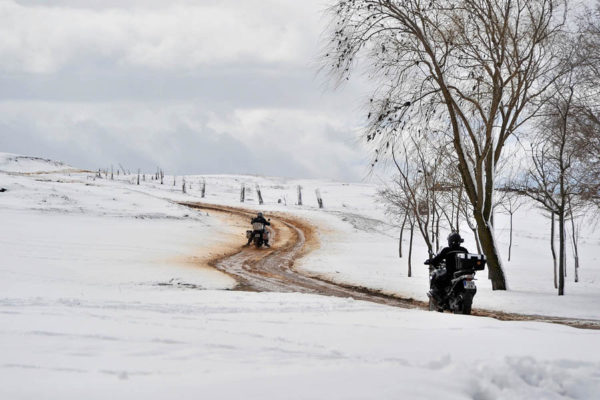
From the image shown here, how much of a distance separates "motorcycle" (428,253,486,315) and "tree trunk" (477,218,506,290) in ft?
21.4

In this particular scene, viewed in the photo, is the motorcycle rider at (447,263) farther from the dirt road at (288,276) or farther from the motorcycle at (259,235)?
the motorcycle at (259,235)

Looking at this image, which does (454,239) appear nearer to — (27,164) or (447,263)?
(447,263)

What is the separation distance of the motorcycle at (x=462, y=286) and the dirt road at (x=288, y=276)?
2.06m

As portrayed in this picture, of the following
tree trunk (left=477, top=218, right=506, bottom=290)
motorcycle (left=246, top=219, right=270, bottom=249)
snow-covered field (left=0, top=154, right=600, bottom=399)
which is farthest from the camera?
motorcycle (left=246, top=219, right=270, bottom=249)

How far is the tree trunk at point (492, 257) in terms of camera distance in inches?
612

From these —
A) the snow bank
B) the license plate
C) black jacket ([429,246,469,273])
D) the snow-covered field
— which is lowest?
the snow-covered field

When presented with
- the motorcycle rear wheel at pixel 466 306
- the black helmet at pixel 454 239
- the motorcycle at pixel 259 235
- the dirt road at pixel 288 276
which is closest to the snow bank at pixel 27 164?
the dirt road at pixel 288 276

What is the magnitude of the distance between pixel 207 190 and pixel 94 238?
54.7m

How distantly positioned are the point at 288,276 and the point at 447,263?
915 centimetres

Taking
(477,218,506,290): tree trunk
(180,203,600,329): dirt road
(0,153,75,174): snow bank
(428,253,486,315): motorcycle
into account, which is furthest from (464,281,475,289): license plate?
(0,153,75,174): snow bank

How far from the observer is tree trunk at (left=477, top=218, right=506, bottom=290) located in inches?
612

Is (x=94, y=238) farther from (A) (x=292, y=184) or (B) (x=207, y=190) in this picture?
(A) (x=292, y=184)

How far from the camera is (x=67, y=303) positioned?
8.73m

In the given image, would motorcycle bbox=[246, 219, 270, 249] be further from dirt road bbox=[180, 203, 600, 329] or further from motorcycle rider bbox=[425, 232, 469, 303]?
motorcycle rider bbox=[425, 232, 469, 303]
